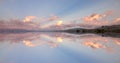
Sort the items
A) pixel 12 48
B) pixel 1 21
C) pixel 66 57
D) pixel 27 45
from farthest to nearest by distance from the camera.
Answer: pixel 1 21, pixel 27 45, pixel 12 48, pixel 66 57

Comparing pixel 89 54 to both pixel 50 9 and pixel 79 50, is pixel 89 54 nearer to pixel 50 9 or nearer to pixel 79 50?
pixel 79 50

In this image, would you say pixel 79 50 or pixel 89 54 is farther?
pixel 79 50

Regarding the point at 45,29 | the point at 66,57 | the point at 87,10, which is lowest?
the point at 66,57

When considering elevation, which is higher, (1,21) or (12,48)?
(1,21)

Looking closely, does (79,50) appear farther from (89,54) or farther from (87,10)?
(87,10)

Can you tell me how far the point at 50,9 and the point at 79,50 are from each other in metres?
1.98

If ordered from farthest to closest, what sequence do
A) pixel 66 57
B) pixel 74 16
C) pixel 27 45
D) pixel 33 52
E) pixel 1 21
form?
1. pixel 74 16
2. pixel 1 21
3. pixel 27 45
4. pixel 33 52
5. pixel 66 57

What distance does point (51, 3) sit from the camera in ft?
21.4

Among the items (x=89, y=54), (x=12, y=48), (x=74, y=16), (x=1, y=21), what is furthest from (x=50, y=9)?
(x=89, y=54)

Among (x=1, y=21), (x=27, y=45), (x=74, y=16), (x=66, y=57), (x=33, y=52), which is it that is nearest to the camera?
(x=66, y=57)

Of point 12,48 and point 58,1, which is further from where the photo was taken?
point 58,1

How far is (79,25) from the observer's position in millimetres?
7352

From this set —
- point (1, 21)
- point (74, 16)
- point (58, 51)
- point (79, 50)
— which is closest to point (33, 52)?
point (58, 51)

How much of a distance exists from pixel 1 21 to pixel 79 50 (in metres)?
2.27
